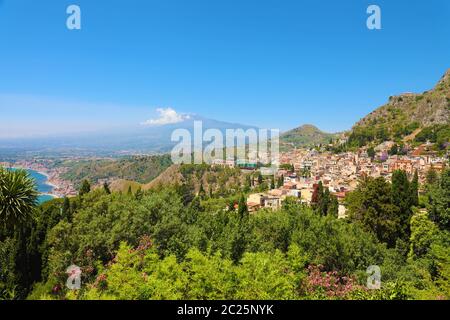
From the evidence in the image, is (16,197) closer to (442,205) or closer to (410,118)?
(442,205)

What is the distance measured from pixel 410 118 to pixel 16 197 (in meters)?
124

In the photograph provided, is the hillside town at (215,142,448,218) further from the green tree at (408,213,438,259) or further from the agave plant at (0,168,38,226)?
the agave plant at (0,168,38,226)

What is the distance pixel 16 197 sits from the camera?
38.7 feet

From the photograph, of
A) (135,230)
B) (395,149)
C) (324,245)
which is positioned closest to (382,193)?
(324,245)

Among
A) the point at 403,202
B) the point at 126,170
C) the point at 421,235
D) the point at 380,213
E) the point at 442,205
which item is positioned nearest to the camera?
the point at 442,205

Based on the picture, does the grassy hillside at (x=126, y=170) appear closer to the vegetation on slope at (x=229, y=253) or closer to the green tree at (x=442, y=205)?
the vegetation on slope at (x=229, y=253)

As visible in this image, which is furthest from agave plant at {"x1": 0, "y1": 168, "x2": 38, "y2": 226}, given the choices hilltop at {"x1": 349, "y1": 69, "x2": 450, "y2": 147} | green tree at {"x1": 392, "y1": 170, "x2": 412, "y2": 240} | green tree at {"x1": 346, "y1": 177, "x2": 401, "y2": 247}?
hilltop at {"x1": 349, "y1": 69, "x2": 450, "y2": 147}

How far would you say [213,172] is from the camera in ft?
307

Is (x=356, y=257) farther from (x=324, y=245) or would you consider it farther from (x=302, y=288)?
(x=302, y=288)

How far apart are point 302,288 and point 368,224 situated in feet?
47.4

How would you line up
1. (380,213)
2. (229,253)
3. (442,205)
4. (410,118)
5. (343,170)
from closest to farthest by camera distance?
(229,253)
(442,205)
(380,213)
(343,170)
(410,118)

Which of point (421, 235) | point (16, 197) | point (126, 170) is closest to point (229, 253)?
point (16, 197)

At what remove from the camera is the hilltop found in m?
95.0

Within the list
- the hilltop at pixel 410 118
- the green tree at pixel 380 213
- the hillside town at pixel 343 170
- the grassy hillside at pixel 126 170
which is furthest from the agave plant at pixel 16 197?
the grassy hillside at pixel 126 170
